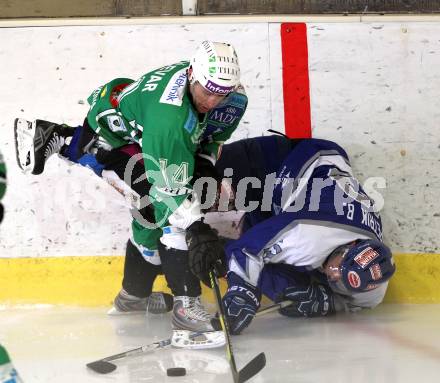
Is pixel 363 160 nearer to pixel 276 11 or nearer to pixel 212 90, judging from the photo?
pixel 276 11

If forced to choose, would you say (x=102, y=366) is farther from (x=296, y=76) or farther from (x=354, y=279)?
(x=296, y=76)

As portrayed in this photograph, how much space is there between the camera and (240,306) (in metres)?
3.12

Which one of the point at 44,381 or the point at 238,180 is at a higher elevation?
the point at 238,180

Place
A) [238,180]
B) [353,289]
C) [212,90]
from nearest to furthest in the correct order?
[212,90], [353,289], [238,180]

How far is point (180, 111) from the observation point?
2848 mm

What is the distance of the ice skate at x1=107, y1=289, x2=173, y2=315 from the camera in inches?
139

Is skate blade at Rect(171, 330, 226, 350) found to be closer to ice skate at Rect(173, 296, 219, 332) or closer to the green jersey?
ice skate at Rect(173, 296, 219, 332)

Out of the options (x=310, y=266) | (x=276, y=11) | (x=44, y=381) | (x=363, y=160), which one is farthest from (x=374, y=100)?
(x=44, y=381)

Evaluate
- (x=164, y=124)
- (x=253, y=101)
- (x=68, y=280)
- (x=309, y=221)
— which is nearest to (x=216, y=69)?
(x=164, y=124)

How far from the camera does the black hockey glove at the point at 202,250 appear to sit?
2.83 metres

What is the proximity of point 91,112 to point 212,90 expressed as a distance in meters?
0.64

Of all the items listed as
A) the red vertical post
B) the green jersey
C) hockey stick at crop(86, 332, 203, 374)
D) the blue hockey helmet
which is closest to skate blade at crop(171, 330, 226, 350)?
hockey stick at crop(86, 332, 203, 374)

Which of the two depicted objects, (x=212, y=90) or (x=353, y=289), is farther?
(x=353, y=289)

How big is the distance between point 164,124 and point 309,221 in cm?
72
